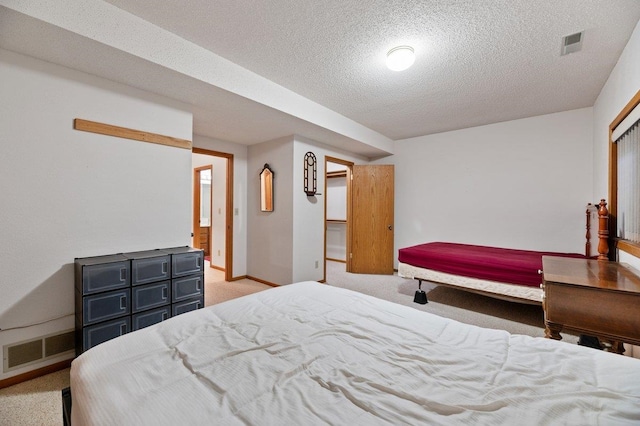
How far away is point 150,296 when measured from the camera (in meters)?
2.24

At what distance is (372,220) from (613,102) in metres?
3.34

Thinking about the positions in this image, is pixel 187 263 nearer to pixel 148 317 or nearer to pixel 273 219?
pixel 148 317

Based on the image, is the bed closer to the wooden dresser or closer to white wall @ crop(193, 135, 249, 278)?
the wooden dresser

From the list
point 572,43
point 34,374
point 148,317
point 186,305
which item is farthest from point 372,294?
point 34,374

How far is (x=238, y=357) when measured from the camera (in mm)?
1014

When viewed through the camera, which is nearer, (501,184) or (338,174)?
(501,184)

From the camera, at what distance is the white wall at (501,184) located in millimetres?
3570

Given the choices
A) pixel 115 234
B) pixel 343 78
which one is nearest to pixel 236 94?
pixel 343 78

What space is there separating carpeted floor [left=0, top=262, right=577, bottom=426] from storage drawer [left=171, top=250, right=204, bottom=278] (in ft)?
3.32

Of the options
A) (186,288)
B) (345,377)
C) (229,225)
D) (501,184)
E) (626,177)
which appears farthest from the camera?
(229,225)

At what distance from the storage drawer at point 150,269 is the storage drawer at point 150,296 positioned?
5 centimetres

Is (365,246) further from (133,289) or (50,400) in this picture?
(50,400)

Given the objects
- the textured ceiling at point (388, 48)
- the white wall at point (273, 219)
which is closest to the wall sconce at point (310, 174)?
the white wall at point (273, 219)

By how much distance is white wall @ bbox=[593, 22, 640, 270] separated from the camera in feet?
6.41
